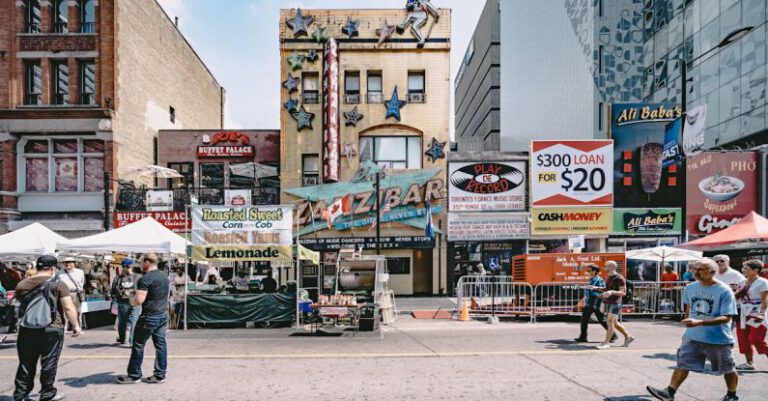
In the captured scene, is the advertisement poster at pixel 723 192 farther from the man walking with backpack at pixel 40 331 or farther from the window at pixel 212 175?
the man walking with backpack at pixel 40 331

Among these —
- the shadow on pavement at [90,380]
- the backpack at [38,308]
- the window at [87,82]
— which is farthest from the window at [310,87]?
the backpack at [38,308]

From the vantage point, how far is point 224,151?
26562 mm

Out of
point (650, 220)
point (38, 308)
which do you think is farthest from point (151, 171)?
point (650, 220)

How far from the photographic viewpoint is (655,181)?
25.1 metres

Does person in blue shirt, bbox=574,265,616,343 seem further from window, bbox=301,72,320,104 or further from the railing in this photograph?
window, bbox=301,72,320,104

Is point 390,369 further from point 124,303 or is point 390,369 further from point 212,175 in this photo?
point 212,175

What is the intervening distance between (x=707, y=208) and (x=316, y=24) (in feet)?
66.6

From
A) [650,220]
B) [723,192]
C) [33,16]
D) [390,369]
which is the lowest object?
[390,369]

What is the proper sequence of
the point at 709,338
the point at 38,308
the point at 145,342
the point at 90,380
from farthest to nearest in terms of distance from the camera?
the point at 90,380, the point at 145,342, the point at 38,308, the point at 709,338

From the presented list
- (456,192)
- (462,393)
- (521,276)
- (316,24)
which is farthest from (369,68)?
(462,393)

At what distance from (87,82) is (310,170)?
35.1 feet

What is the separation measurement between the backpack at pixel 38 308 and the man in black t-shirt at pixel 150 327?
1209 mm

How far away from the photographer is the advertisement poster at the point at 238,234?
570 inches

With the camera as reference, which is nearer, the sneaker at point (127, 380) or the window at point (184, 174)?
the sneaker at point (127, 380)
